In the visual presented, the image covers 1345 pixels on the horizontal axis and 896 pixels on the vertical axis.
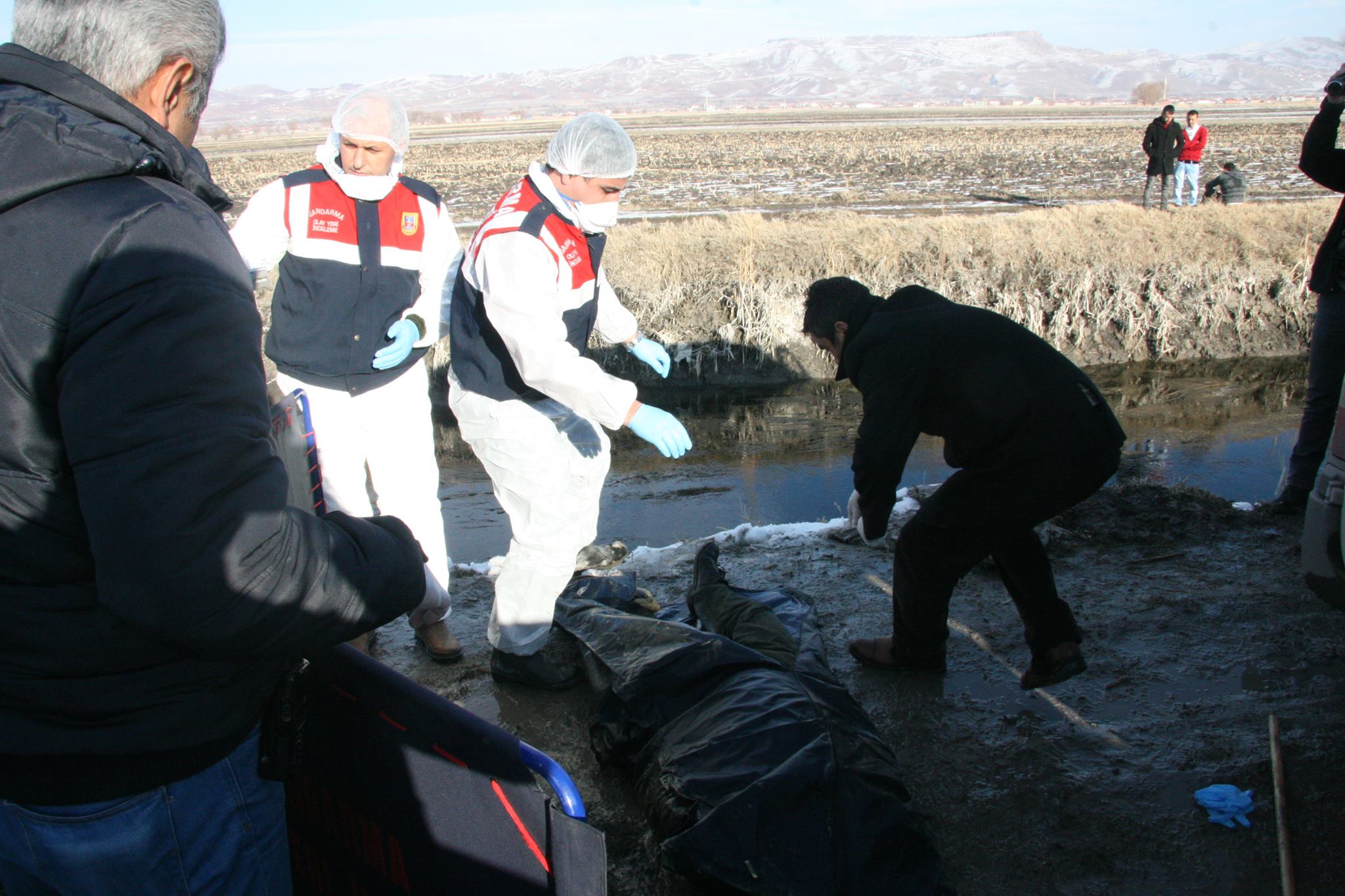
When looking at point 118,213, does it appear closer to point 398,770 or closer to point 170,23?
point 170,23

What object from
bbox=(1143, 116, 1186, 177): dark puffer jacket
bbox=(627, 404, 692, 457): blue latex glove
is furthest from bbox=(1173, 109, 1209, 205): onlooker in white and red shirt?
bbox=(627, 404, 692, 457): blue latex glove

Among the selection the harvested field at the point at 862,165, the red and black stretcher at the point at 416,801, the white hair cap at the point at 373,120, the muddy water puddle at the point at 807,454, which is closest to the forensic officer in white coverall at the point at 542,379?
the white hair cap at the point at 373,120

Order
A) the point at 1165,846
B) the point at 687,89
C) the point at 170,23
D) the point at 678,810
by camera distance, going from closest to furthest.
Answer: the point at 170,23 < the point at 678,810 < the point at 1165,846 < the point at 687,89

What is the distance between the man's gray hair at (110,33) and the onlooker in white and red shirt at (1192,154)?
55.1 ft

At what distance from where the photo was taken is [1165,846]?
2.46 metres

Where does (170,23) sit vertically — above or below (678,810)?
above

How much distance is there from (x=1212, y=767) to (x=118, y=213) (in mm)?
3106

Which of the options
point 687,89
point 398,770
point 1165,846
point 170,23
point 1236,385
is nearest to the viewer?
point 170,23

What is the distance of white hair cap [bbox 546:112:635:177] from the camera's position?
2.93 metres

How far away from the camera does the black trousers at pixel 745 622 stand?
9.86ft

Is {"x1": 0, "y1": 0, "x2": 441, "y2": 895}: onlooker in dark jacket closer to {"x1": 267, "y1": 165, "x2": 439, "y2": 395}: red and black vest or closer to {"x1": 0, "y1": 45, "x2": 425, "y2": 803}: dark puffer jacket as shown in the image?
{"x1": 0, "y1": 45, "x2": 425, "y2": 803}: dark puffer jacket

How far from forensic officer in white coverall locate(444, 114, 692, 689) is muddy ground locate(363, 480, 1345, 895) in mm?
400

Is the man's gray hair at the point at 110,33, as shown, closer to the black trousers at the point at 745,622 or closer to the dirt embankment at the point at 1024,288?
the black trousers at the point at 745,622

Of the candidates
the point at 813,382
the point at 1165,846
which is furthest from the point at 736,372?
the point at 1165,846
